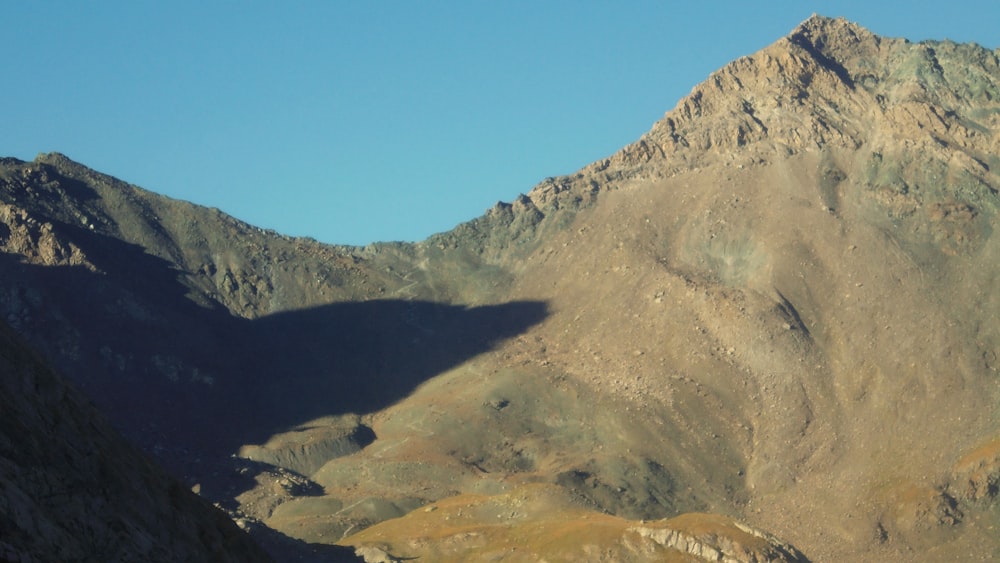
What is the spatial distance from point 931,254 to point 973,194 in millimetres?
13119

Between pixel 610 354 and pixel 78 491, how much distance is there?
128m

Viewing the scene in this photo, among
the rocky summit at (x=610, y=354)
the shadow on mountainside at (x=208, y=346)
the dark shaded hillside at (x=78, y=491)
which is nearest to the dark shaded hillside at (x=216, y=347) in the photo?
the shadow on mountainside at (x=208, y=346)

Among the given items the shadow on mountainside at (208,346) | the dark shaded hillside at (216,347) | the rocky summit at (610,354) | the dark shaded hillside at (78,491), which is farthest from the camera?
the dark shaded hillside at (216,347)

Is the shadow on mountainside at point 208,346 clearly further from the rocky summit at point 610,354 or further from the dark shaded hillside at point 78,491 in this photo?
the dark shaded hillside at point 78,491

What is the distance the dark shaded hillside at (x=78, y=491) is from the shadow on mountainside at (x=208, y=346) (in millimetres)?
99856

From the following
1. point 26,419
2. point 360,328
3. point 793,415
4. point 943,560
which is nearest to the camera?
point 26,419

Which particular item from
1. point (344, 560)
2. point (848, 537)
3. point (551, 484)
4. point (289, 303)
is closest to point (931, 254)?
point (848, 537)

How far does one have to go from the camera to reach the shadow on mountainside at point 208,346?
154m

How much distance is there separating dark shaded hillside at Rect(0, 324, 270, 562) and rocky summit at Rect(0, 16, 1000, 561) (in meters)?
58.6

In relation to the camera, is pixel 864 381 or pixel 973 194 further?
pixel 973 194

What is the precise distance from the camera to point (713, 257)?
181 m

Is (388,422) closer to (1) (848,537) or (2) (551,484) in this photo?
(2) (551,484)

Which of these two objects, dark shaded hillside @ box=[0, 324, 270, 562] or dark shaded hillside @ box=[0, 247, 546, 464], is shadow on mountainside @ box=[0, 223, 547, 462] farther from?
dark shaded hillside @ box=[0, 324, 270, 562]

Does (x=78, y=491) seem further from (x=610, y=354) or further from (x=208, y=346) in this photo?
(x=208, y=346)
